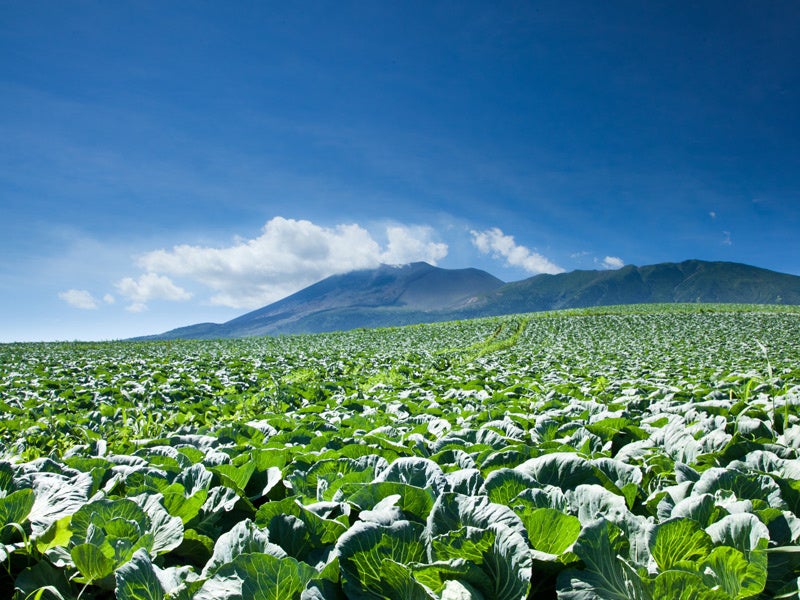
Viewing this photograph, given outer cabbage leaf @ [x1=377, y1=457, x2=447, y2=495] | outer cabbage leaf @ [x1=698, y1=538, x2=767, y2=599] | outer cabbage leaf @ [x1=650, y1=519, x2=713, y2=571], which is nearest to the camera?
outer cabbage leaf @ [x1=698, y1=538, x2=767, y2=599]

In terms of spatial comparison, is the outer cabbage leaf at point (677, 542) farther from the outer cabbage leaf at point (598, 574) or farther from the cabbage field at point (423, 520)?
the outer cabbage leaf at point (598, 574)

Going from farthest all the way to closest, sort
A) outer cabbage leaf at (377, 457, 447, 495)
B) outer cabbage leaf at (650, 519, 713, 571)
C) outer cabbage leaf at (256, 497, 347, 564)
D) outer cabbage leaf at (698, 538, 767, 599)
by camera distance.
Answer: outer cabbage leaf at (377, 457, 447, 495) → outer cabbage leaf at (256, 497, 347, 564) → outer cabbage leaf at (650, 519, 713, 571) → outer cabbage leaf at (698, 538, 767, 599)

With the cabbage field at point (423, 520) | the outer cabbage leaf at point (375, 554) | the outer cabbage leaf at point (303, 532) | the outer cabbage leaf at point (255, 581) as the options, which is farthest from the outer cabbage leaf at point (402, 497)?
the outer cabbage leaf at point (255, 581)

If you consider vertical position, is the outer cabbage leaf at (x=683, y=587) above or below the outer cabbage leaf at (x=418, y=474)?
below

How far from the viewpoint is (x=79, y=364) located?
19156 mm

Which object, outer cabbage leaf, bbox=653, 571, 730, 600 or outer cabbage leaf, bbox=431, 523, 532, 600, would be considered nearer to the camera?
outer cabbage leaf, bbox=653, 571, 730, 600

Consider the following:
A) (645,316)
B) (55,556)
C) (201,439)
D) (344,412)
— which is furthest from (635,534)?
(645,316)

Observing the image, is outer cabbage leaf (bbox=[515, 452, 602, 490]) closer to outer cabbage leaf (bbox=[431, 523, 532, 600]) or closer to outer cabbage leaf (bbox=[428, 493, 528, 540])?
outer cabbage leaf (bbox=[428, 493, 528, 540])

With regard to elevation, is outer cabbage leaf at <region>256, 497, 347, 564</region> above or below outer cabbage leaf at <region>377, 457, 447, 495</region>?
below

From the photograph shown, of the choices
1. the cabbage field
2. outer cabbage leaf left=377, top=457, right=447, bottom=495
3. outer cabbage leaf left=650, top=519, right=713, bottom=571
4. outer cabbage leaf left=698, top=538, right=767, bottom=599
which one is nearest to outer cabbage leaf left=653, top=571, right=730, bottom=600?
the cabbage field

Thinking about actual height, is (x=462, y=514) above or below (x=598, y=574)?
above

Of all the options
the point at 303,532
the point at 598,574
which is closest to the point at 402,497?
the point at 303,532

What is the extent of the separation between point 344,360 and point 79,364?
11593 mm

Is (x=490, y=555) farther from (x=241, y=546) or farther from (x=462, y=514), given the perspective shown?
(x=241, y=546)
